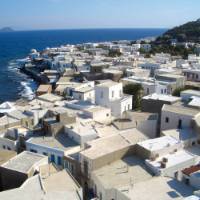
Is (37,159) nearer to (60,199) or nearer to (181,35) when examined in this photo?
(60,199)

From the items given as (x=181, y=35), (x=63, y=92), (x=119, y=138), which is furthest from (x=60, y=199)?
(x=181, y=35)

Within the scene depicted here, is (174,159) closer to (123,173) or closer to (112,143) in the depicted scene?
(123,173)

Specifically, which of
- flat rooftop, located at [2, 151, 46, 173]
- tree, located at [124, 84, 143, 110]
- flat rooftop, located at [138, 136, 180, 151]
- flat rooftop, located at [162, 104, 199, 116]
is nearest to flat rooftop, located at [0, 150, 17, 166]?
flat rooftop, located at [2, 151, 46, 173]

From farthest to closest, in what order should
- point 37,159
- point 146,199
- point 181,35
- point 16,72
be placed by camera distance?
point 181,35, point 16,72, point 37,159, point 146,199

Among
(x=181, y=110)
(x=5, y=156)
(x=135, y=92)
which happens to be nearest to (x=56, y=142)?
(x=5, y=156)

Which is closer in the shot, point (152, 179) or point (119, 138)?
point (152, 179)

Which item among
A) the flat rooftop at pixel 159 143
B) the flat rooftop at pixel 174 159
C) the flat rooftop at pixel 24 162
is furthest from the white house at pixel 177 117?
the flat rooftop at pixel 24 162

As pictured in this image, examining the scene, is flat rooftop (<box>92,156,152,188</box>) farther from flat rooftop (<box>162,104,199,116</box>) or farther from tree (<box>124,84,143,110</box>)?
tree (<box>124,84,143,110</box>)
